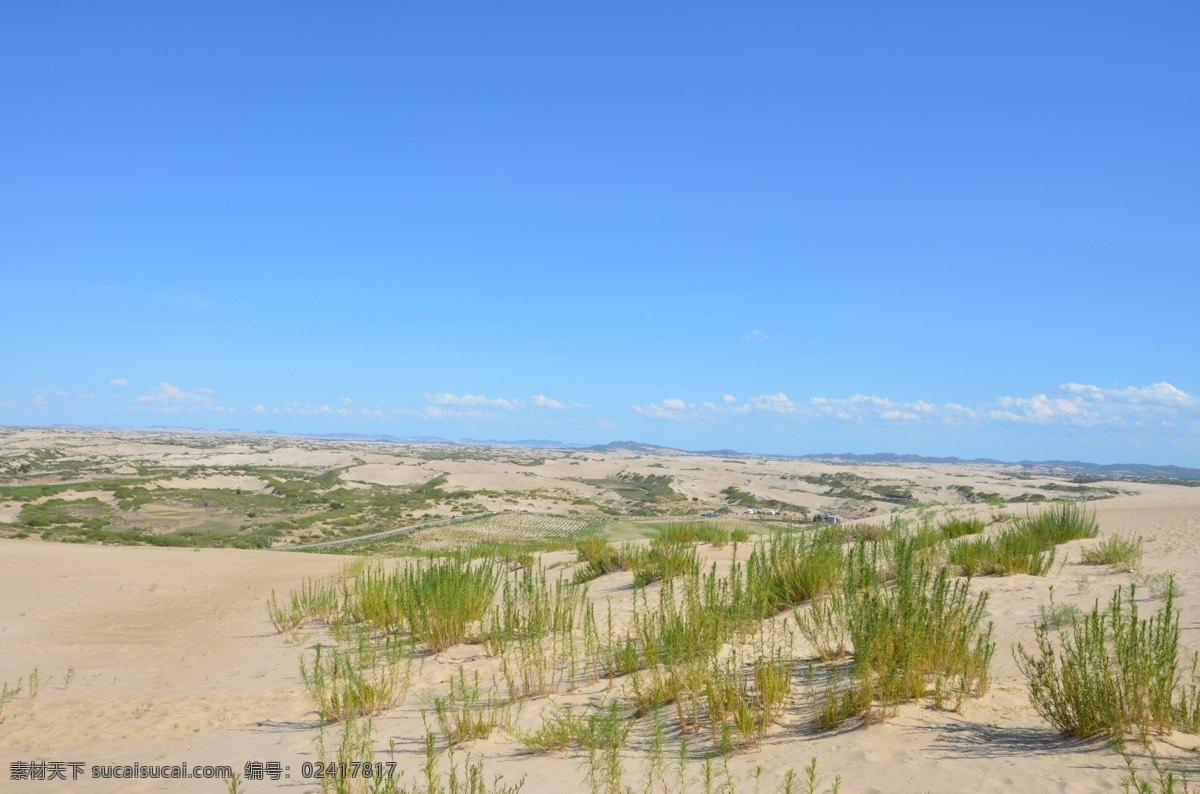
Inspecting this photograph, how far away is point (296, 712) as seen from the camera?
586 cm

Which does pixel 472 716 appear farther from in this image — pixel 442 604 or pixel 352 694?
pixel 442 604

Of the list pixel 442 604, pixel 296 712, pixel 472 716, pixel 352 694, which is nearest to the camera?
pixel 472 716

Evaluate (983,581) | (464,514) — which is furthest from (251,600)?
(464,514)

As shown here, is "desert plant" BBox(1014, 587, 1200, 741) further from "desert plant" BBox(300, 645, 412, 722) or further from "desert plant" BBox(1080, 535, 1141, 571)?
"desert plant" BBox(1080, 535, 1141, 571)

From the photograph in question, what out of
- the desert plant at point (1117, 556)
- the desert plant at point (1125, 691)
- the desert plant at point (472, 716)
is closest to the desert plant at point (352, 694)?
the desert plant at point (472, 716)

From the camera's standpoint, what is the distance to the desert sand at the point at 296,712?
3770mm

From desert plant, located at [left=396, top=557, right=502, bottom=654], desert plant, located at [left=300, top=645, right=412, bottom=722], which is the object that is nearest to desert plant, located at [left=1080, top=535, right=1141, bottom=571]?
desert plant, located at [left=396, top=557, right=502, bottom=654]

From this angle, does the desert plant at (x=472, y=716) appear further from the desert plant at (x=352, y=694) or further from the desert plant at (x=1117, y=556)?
the desert plant at (x=1117, y=556)

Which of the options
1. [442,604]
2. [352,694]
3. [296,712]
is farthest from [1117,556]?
[296,712]

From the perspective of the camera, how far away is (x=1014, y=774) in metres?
3.58

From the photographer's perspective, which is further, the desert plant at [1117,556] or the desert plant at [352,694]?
the desert plant at [1117,556]

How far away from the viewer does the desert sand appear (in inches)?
148

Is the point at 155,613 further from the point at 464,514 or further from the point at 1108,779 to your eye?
the point at 464,514

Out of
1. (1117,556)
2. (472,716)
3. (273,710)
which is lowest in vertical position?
(273,710)
